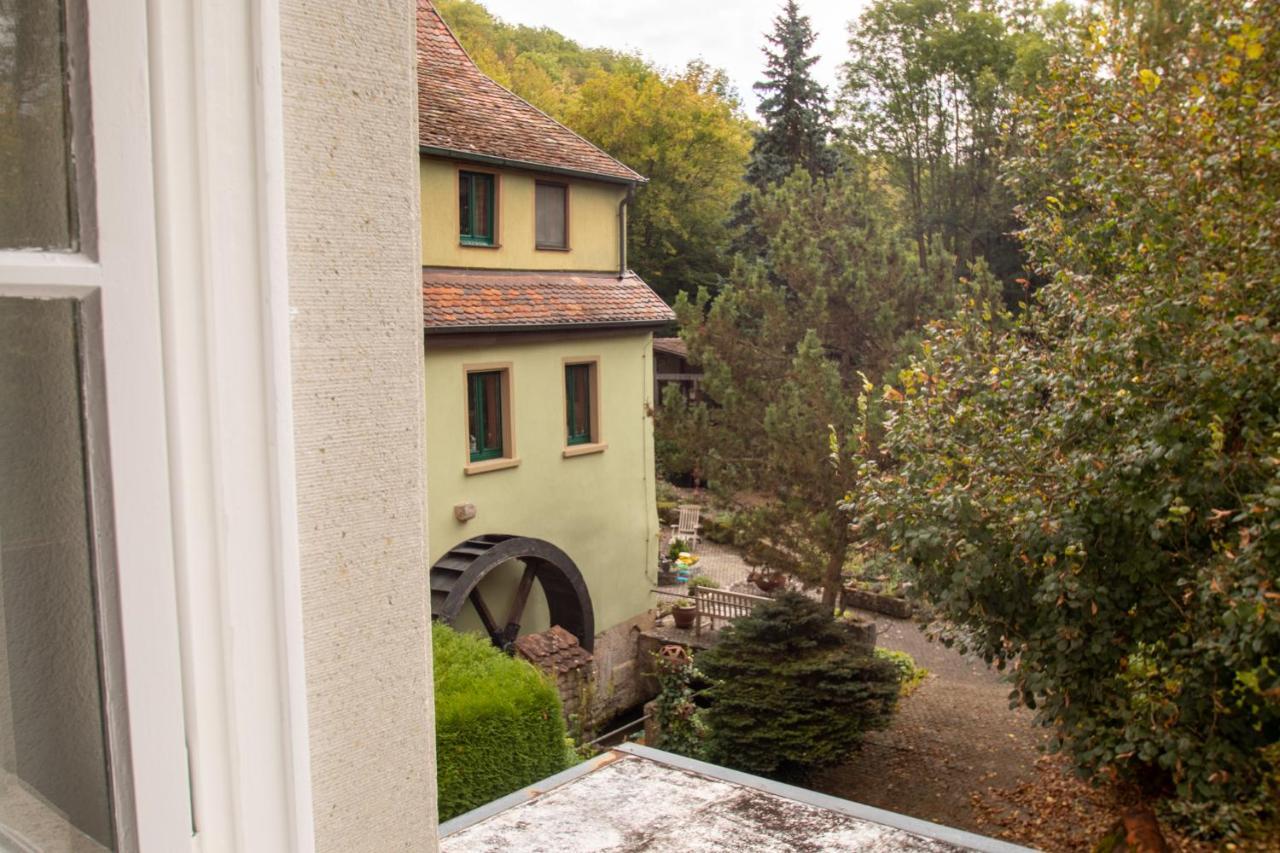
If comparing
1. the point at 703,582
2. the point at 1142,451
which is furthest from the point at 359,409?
the point at 703,582

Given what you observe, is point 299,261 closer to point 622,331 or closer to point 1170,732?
point 1170,732

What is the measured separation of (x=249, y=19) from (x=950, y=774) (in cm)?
1177

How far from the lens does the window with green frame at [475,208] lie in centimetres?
1409

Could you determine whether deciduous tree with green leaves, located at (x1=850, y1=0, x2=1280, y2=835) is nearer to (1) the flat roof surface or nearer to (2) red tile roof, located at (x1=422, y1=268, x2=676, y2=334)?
(1) the flat roof surface

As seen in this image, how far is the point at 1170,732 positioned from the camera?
5965mm

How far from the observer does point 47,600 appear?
0.93 meters

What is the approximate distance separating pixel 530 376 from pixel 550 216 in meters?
2.48

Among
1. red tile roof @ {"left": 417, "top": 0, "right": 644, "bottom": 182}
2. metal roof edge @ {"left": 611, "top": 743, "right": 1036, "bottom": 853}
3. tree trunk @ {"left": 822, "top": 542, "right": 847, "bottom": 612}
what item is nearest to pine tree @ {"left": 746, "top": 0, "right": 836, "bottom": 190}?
red tile roof @ {"left": 417, "top": 0, "right": 644, "bottom": 182}

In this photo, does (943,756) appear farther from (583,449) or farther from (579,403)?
(579,403)

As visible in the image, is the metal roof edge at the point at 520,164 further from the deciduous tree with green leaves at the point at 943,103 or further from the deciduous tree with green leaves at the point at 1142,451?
the deciduous tree with green leaves at the point at 943,103

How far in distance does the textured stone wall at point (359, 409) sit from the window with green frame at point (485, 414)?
1274 centimetres

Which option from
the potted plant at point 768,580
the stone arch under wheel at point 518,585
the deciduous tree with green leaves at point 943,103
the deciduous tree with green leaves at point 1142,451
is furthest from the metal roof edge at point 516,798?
the deciduous tree with green leaves at point 943,103

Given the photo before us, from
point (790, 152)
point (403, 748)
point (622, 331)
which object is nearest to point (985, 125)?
point (790, 152)

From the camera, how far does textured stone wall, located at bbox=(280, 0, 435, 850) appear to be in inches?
44.9
